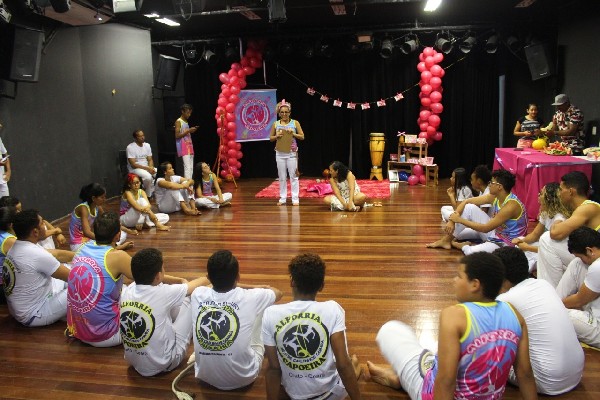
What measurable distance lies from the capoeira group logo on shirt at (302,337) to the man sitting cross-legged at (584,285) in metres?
1.61

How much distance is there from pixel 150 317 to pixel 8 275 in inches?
55.0

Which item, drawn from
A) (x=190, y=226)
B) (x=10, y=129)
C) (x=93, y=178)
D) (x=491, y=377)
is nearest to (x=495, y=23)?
(x=190, y=226)

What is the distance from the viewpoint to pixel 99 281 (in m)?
3.27

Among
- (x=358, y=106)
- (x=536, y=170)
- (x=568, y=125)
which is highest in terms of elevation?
(x=358, y=106)

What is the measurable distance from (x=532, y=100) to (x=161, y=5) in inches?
256

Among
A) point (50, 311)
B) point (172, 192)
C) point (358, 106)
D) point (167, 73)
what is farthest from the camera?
point (358, 106)

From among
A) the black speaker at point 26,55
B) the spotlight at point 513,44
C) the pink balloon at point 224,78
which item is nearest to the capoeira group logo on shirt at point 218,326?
the black speaker at point 26,55

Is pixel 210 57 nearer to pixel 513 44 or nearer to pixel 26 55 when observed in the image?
pixel 26 55

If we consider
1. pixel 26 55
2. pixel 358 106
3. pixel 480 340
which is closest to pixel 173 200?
pixel 26 55

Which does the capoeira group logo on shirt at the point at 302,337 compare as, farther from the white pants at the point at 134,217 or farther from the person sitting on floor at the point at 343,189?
the person sitting on floor at the point at 343,189

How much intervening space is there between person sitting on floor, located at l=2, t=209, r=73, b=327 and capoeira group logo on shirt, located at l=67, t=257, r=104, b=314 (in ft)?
1.36

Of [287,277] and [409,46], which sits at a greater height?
[409,46]

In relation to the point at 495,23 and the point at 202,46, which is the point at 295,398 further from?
the point at 202,46

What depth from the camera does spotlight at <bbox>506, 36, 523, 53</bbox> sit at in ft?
28.7
